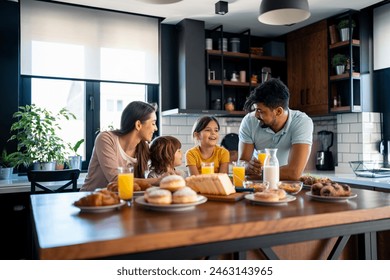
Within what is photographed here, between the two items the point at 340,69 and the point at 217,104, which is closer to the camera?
the point at 340,69

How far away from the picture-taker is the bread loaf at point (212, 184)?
5.04 ft

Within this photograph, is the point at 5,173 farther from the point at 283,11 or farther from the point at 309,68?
the point at 309,68

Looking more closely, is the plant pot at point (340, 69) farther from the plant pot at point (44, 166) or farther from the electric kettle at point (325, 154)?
the plant pot at point (44, 166)

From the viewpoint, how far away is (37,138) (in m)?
3.49

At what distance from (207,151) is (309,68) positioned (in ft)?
7.61

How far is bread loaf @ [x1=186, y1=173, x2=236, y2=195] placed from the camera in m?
1.54

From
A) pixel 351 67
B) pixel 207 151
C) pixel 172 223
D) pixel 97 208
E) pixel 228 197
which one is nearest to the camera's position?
pixel 172 223

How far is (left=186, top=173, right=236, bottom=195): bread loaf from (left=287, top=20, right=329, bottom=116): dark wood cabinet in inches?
116

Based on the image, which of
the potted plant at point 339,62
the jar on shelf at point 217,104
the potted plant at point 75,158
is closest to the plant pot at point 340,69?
the potted plant at point 339,62

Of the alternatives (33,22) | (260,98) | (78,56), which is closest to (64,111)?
(78,56)

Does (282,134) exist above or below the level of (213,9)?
below

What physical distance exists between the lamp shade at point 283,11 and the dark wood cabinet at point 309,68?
6.38 feet

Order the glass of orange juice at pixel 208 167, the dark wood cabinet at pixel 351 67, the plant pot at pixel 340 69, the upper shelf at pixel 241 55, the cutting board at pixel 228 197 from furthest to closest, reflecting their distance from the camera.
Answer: the upper shelf at pixel 241 55
the plant pot at pixel 340 69
the dark wood cabinet at pixel 351 67
the glass of orange juice at pixel 208 167
the cutting board at pixel 228 197

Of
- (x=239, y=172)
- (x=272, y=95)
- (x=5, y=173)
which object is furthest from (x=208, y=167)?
(x=5, y=173)
